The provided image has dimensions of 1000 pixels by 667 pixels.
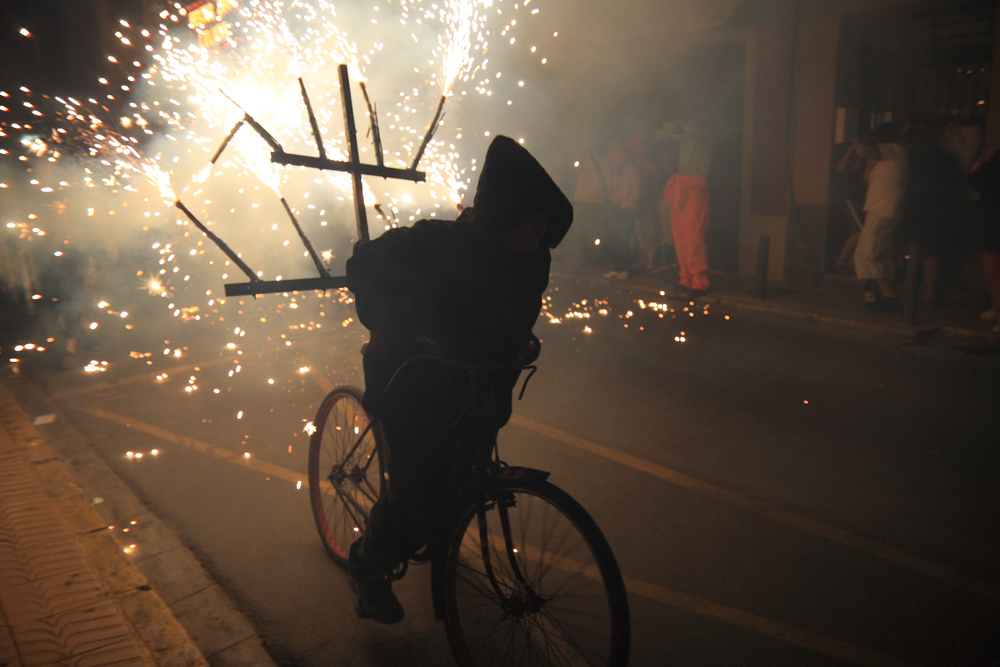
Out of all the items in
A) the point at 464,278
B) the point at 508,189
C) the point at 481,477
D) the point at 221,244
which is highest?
the point at 508,189

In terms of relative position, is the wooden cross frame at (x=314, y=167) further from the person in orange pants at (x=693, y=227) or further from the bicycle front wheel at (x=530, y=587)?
the person in orange pants at (x=693, y=227)

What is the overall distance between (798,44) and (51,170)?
10.7m

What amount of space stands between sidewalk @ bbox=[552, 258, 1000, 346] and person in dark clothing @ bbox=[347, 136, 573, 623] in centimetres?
661

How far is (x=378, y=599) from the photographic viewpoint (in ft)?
9.23

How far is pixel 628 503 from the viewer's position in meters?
3.98

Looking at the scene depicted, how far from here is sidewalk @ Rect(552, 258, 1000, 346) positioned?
7.62 meters

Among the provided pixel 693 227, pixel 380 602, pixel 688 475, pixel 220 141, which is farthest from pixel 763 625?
pixel 220 141

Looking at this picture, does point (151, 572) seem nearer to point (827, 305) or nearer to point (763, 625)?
point (763, 625)

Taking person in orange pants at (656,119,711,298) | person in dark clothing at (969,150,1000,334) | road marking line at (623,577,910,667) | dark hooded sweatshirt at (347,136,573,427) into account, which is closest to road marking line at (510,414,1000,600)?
road marking line at (623,577,910,667)

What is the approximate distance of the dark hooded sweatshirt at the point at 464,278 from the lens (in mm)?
2311

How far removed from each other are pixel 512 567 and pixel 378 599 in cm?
74

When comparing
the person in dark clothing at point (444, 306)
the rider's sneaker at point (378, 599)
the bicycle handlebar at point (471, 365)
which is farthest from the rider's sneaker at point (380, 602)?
the bicycle handlebar at point (471, 365)

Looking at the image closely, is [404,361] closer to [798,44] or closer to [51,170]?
[51,170]

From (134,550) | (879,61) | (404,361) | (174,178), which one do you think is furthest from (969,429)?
(174,178)
